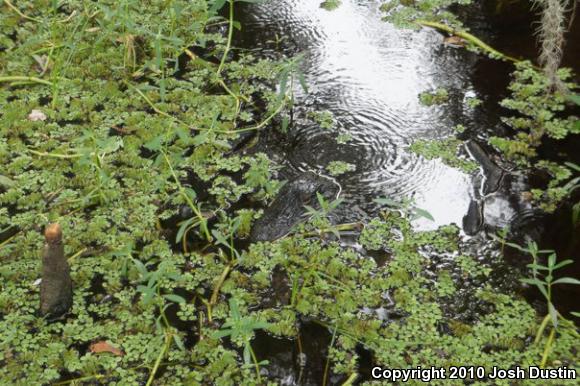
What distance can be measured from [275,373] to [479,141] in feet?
5.47

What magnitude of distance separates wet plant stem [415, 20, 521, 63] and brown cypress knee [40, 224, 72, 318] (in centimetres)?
271

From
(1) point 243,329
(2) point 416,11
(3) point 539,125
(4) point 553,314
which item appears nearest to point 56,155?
(1) point 243,329

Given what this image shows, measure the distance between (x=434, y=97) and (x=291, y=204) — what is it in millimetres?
1152

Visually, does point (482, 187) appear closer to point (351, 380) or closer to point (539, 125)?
point (539, 125)

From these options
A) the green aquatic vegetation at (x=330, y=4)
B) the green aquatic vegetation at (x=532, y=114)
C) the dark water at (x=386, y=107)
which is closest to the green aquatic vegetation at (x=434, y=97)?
the dark water at (x=386, y=107)

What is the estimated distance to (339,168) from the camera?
309 centimetres

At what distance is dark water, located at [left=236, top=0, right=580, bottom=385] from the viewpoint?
280 cm

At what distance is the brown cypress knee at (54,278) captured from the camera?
89.1 inches

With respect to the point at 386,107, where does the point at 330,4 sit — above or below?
above

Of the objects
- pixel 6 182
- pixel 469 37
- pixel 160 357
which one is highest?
pixel 469 37

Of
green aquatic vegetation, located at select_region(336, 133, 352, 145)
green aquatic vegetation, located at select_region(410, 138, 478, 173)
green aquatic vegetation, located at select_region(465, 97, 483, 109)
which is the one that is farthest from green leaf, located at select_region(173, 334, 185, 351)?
green aquatic vegetation, located at select_region(465, 97, 483, 109)

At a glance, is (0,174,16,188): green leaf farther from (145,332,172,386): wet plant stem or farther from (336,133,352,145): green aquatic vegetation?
(336,133,352,145): green aquatic vegetation

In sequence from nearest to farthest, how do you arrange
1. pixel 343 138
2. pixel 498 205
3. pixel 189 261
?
pixel 189 261 < pixel 498 205 < pixel 343 138

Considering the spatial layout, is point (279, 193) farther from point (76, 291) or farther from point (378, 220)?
point (76, 291)
